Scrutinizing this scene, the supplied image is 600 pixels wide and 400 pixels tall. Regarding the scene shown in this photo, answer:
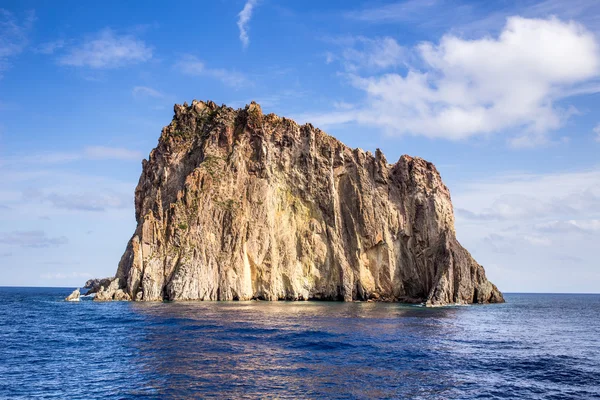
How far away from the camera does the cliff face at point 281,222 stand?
323 ft

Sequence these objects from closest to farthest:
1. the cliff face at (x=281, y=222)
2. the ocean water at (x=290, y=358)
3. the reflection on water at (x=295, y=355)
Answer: the ocean water at (x=290, y=358) → the reflection on water at (x=295, y=355) → the cliff face at (x=281, y=222)

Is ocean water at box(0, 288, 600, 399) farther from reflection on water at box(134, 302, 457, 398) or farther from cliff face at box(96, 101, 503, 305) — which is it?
cliff face at box(96, 101, 503, 305)

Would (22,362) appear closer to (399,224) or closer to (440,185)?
(399,224)

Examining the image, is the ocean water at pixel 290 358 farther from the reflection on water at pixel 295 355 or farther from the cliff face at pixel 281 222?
the cliff face at pixel 281 222

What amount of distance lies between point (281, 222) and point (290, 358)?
241ft

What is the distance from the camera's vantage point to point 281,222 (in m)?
112

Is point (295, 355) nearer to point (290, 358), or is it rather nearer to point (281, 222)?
point (290, 358)

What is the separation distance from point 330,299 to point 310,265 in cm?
854

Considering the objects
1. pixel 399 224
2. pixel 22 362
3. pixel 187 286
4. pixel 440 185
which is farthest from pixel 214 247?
pixel 22 362

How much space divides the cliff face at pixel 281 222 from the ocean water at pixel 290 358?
3431 centimetres

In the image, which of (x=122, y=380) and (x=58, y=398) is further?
(x=122, y=380)

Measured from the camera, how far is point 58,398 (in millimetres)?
27078

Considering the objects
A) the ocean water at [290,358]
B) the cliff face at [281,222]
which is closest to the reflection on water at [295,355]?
the ocean water at [290,358]

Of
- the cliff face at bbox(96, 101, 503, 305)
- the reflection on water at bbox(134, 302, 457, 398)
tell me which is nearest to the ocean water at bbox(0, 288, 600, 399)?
the reflection on water at bbox(134, 302, 457, 398)
